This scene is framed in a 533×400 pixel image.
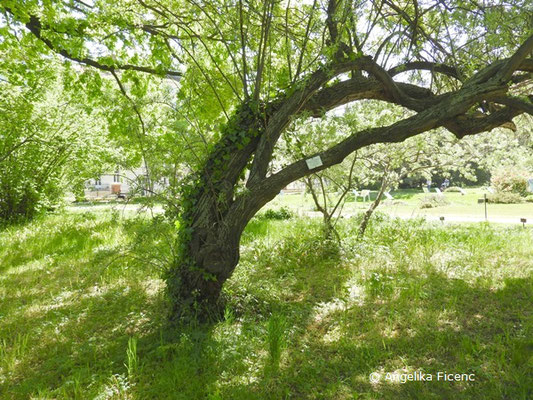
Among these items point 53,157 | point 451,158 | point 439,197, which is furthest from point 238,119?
point 439,197

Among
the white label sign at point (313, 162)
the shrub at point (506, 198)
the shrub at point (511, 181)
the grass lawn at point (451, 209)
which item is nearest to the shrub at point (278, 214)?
the grass lawn at point (451, 209)

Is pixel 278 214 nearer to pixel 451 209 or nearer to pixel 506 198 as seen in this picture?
pixel 451 209

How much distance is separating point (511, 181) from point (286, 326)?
57.3 feet

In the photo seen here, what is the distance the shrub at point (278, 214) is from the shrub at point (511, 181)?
37.2 feet

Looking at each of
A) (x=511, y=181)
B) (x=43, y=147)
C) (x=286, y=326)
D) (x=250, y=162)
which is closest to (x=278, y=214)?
(x=43, y=147)

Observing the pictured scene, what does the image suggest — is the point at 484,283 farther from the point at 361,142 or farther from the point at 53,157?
the point at 53,157

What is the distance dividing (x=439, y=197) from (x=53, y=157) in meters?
15.1

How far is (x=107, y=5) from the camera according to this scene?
18.6ft

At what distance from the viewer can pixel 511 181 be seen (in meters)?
16.3

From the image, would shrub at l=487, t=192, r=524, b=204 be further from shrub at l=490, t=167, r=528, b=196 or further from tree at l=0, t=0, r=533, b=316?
tree at l=0, t=0, r=533, b=316

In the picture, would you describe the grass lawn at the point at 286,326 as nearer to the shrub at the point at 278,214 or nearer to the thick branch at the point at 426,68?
the thick branch at the point at 426,68

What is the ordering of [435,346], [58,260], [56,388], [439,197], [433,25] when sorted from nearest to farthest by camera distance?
[56,388], [435,346], [433,25], [58,260], [439,197]

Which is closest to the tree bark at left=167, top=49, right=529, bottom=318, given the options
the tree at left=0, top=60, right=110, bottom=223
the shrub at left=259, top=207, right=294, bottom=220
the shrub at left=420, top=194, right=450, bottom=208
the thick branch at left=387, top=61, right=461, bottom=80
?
the thick branch at left=387, top=61, right=461, bottom=80

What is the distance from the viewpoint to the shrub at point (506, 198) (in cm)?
1581
